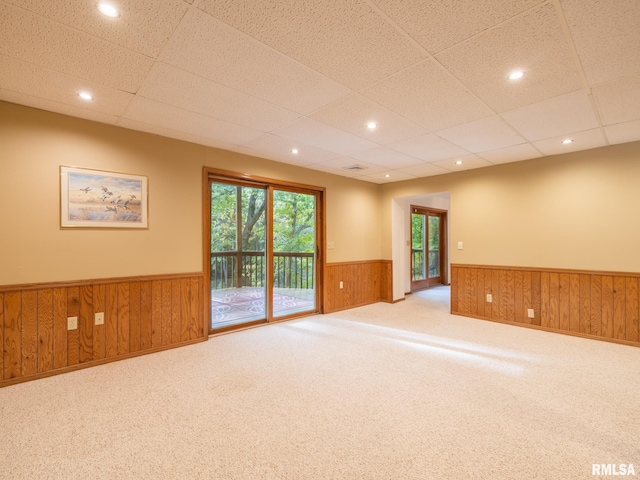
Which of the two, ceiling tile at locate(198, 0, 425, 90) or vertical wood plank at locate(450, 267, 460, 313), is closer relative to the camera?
ceiling tile at locate(198, 0, 425, 90)

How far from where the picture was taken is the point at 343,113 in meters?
2.81

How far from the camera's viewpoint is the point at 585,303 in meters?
3.88

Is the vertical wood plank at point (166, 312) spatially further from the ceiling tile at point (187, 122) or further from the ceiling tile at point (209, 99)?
the ceiling tile at point (209, 99)

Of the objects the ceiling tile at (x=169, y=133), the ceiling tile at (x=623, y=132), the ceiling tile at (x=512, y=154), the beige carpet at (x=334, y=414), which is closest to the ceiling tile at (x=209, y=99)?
the ceiling tile at (x=169, y=133)

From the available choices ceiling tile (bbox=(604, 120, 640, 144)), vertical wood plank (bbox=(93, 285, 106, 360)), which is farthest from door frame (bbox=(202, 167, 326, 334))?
ceiling tile (bbox=(604, 120, 640, 144))

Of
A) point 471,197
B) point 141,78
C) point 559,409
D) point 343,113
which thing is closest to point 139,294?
point 141,78

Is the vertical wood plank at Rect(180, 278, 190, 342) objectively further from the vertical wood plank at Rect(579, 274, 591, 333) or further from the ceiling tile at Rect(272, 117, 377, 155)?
the vertical wood plank at Rect(579, 274, 591, 333)

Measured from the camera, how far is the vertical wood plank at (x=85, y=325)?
2.96 meters

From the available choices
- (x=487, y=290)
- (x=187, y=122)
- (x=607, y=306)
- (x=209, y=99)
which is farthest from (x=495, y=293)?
(x=187, y=122)

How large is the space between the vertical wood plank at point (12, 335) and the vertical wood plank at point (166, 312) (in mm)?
1168

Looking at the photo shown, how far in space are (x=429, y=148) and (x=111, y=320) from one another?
4.14 m

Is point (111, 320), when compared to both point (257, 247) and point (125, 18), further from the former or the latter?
point (125, 18)

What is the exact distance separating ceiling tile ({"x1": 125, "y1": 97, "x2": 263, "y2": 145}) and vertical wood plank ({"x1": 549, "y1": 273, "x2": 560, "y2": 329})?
4308 millimetres

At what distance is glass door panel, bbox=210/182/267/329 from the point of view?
4.24m
